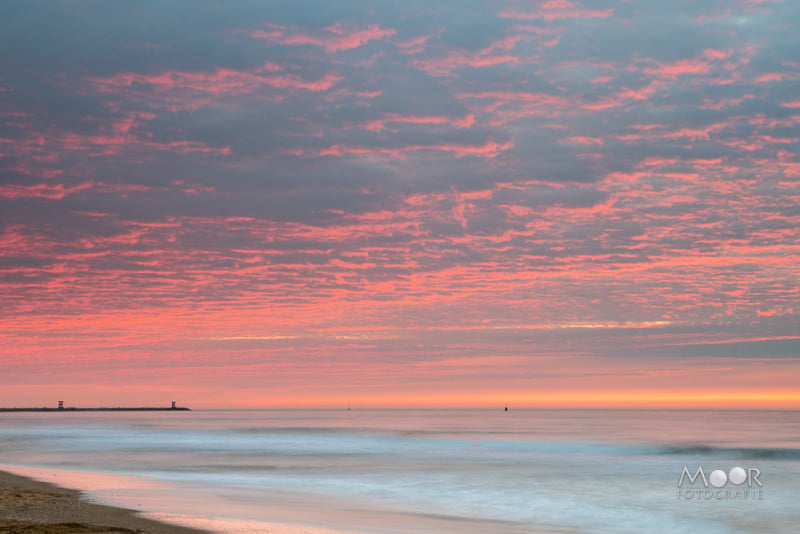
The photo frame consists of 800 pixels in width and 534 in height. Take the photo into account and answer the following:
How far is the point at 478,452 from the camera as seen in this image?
212 ft

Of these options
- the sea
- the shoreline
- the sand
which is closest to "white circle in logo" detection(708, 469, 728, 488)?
the sea

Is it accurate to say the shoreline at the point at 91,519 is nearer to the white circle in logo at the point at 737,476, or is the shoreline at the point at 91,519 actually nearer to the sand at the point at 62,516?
the sand at the point at 62,516

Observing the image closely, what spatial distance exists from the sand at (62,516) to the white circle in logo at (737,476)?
103 ft

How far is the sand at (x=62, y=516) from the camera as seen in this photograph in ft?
52.9

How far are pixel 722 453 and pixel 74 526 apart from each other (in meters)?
59.7

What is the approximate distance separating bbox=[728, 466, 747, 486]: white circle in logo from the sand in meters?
31.5

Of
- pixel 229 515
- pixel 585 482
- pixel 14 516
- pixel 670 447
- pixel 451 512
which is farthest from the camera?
pixel 670 447

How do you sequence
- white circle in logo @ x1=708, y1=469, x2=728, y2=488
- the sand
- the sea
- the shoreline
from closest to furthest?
1. the sand
2. the shoreline
3. the sea
4. white circle in logo @ x1=708, y1=469, x2=728, y2=488

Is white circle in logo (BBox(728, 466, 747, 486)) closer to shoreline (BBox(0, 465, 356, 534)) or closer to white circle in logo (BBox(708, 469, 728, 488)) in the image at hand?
white circle in logo (BBox(708, 469, 728, 488))

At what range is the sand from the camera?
16109mm

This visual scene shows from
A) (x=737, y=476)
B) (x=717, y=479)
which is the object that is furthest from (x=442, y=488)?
(x=737, y=476)

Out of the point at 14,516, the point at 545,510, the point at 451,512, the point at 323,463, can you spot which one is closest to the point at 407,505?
the point at 451,512

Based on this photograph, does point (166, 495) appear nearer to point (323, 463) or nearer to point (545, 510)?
point (545, 510)

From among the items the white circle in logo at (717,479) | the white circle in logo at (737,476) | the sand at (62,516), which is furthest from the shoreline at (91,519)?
the white circle in logo at (737,476)
